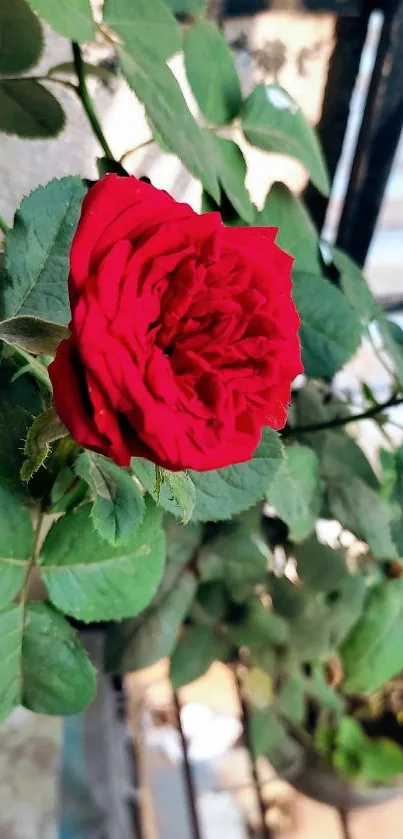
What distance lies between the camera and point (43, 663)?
1.34 feet

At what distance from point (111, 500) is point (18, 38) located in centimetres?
32

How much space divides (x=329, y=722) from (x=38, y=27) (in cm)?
87

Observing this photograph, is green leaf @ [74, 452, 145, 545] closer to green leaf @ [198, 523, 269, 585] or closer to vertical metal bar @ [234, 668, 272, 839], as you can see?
green leaf @ [198, 523, 269, 585]

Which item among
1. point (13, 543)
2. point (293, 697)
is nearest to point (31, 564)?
point (13, 543)

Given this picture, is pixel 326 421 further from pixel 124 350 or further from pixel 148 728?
pixel 148 728

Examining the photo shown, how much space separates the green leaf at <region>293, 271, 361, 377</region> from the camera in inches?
20.3

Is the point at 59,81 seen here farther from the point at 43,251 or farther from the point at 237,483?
the point at 237,483

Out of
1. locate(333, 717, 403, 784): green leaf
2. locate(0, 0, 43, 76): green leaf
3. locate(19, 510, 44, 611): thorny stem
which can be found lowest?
locate(333, 717, 403, 784): green leaf

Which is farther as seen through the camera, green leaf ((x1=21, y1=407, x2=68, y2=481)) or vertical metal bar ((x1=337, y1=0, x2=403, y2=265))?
vertical metal bar ((x1=337, y1=0, x2=403, y2=265))

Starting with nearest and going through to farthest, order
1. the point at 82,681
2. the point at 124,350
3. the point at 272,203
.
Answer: the point at 124,350 < the point at 82,681 < the point at 272,203

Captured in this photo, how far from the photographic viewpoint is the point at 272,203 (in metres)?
0.52

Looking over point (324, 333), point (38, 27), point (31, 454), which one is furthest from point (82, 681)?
point (38, 27)

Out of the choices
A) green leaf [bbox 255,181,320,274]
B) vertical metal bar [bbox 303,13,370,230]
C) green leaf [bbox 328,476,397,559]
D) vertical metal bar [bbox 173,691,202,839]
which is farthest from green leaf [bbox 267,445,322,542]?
vertical metal bar [bbox 173,691,202,839]

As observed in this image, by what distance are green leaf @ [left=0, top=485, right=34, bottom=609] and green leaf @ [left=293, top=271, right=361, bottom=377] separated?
0.81 feet
